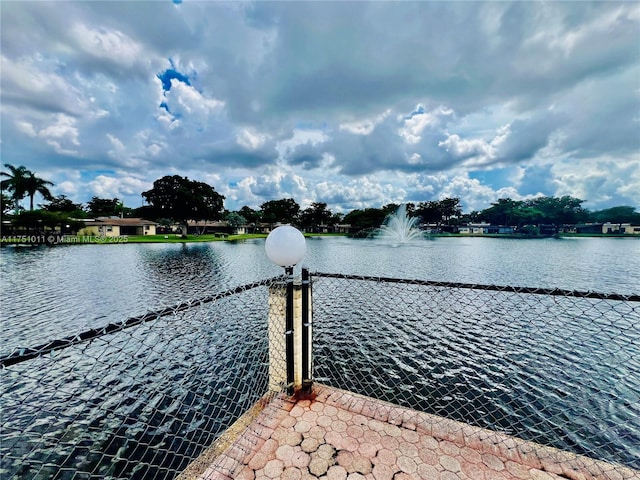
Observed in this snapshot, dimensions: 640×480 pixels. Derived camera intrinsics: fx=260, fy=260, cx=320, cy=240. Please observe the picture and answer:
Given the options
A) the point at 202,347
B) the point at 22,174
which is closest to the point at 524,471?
the point at 202,347

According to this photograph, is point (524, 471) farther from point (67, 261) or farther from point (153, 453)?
point (67, 261)

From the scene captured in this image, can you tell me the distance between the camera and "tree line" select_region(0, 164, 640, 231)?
40188 mm

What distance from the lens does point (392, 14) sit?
10.8 metres

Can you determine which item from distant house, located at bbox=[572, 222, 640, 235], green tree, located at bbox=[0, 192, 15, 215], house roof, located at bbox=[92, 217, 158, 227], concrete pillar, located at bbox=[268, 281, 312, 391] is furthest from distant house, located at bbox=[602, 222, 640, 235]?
green tree, located at bbox=[0, 192, 15, 215]

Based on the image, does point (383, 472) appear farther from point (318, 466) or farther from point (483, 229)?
point (483, 229)

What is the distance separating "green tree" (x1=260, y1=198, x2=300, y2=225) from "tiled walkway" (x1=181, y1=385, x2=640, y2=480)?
78.3 meters

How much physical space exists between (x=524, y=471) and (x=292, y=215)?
82.8m

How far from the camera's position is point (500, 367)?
5766 mm

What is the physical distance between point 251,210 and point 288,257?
3268 inches

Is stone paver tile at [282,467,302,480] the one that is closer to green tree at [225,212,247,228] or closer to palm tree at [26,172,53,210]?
palm tree at [26,172,53,210]

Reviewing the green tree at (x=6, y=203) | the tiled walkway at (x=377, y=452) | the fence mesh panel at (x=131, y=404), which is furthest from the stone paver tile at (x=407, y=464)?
the green tree at (x=6, y=203)

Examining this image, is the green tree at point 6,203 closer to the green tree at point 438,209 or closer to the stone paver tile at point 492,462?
the stone paver tile at point 492,462

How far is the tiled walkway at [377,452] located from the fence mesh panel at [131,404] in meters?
0.75

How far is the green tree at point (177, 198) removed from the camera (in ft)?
149
